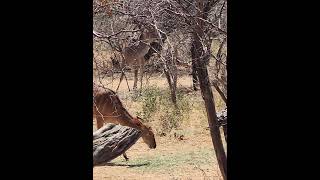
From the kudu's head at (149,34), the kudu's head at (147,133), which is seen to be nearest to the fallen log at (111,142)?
the kudu's head at (149,34)

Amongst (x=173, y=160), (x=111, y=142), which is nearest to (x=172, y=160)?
(x=173, y=160)

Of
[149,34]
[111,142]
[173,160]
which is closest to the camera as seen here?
[111,142]

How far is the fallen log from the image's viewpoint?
16.3 feet

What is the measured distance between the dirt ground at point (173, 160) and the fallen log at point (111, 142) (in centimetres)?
94

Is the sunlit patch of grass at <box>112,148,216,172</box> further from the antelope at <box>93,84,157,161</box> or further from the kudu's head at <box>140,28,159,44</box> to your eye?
the kudu's head at <box>140,28,159,44</box>

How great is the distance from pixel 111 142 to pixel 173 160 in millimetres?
2255

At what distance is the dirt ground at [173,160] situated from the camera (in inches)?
253

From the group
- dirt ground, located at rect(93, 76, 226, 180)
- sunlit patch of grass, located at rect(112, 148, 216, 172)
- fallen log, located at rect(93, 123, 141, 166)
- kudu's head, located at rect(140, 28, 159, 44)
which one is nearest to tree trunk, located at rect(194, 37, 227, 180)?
kudu's head, located at rect(140, 28, 159, 44)

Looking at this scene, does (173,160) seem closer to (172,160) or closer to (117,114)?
(172,160)

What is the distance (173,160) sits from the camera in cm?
719
